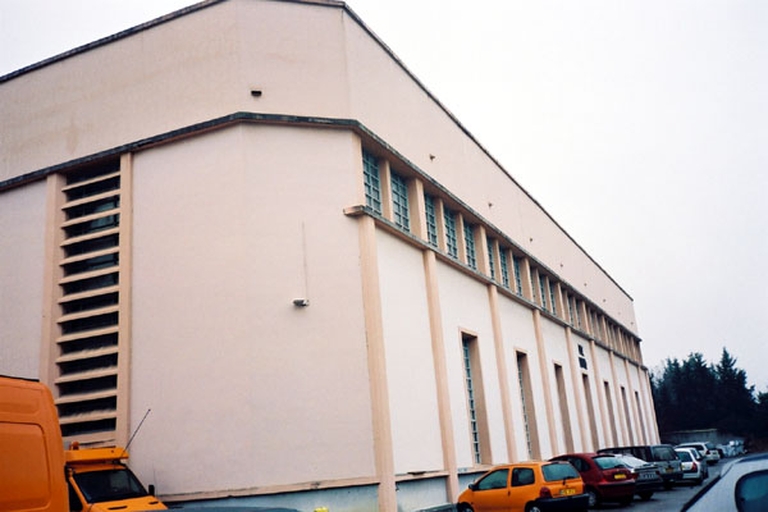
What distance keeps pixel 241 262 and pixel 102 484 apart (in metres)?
4.74

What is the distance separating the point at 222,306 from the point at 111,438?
3.61 m

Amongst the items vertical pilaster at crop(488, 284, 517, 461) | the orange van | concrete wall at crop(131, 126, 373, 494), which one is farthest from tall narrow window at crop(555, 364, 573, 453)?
the orange van

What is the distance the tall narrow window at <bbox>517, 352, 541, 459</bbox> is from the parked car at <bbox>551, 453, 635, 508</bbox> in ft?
11.8

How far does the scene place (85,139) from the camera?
16828 millimetres

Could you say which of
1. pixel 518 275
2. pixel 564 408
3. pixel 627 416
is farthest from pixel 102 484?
pixel 627 416

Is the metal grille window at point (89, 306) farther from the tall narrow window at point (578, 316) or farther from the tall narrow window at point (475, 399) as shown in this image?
the tall narrow window at point (578, 316)

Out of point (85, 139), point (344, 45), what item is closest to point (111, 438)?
point (85, 139)

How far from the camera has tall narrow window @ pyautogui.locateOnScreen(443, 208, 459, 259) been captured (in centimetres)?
2141

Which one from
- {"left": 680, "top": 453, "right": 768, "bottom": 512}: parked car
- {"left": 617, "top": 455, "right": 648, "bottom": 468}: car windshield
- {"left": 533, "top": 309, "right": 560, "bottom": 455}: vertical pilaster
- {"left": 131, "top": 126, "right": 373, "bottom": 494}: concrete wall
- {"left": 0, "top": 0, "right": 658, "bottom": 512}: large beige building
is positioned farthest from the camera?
{"left": 533, "top": 309, "right": 560, "bottom": 455}: vertical pilaster

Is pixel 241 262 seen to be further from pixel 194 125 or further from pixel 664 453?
pixel 664 453

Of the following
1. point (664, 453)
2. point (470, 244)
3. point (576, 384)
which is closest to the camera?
point (470, 244)

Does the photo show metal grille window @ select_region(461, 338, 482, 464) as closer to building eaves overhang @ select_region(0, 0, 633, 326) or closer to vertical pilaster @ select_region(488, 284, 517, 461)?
vertical pilaster @ select_region(488, 284, 517, 461)

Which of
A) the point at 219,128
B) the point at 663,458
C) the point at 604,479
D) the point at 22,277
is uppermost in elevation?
the point at 219,128

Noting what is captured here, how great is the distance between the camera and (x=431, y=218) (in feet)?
66.5
